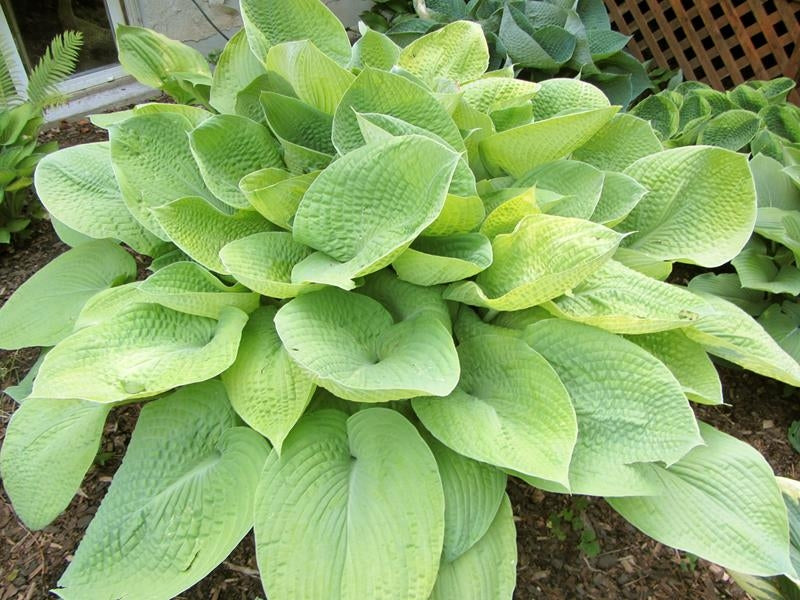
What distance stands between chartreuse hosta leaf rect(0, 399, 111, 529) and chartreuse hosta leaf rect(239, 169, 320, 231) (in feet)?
1.40

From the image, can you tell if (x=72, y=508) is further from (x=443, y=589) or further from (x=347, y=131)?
(x=347, y=131)

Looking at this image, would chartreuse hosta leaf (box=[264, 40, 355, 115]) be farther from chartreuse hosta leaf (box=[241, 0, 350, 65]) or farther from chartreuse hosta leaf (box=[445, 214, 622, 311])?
chartreuse hosta leaf (box=[445, 214, 622, 311])

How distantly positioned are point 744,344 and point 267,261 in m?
0.80

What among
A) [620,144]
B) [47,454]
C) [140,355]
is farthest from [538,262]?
[47,454]

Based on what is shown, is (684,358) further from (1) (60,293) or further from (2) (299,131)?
(1) (60,293)

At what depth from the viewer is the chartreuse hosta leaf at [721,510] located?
901mm

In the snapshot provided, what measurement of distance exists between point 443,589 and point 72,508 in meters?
0.76

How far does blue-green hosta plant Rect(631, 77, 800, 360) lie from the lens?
168 cm

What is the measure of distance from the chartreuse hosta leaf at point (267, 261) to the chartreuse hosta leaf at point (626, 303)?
0.42 metres

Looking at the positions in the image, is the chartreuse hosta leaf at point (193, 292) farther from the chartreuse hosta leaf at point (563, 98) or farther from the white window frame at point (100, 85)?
the white window frame at point (100, 85)

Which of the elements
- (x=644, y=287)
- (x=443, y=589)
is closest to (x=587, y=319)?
(x=644, y=287)

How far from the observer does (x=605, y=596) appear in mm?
1164

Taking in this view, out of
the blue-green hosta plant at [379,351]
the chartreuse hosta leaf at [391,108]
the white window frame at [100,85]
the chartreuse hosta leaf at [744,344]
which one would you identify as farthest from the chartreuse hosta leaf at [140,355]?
the white window frame at [100,85]

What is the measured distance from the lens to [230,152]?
3.78 ft
